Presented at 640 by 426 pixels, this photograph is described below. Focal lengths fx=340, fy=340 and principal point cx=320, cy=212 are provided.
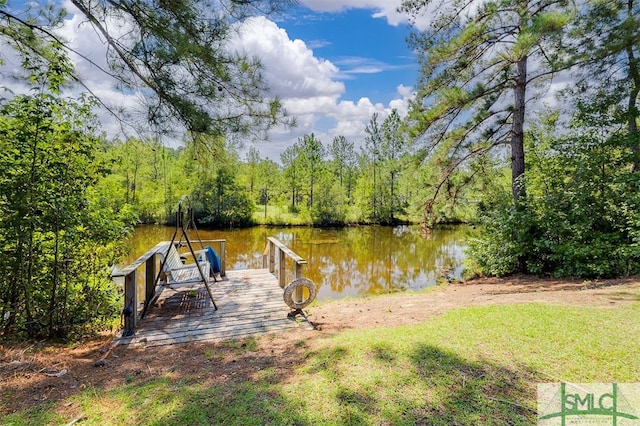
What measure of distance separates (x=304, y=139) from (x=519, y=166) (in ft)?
85.5

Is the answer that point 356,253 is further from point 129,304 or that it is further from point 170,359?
point 170,359

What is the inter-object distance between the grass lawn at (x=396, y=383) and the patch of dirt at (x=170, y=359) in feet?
0.37

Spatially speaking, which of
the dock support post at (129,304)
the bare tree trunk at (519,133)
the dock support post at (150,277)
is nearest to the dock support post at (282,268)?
the dock support post at (150,277)

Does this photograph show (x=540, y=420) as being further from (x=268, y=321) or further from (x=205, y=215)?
(x=205, y=215)

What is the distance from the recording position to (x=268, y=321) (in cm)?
455

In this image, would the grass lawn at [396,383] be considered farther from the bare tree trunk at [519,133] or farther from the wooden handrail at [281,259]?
the bare tree trunk at [519,133]

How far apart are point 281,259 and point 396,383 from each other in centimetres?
366

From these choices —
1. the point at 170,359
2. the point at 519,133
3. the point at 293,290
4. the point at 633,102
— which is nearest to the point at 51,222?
the point at 170,359

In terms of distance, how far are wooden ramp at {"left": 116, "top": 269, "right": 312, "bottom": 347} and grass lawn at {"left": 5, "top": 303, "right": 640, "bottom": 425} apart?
3.37 feet

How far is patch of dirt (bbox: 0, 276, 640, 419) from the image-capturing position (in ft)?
9.08

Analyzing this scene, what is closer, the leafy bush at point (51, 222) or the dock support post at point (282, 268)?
the leafy bush at point (51, 222)

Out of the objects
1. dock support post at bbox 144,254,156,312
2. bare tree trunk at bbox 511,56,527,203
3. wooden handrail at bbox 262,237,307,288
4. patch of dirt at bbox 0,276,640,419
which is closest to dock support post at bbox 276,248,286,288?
wooden handrail at bbox 262,237,307,288

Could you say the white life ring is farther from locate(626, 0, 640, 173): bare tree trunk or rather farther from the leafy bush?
locate(626, 0, 640, 173): bare tree trunk

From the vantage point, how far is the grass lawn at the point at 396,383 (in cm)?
220
